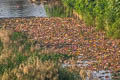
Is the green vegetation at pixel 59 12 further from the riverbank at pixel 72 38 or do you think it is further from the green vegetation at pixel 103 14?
the riverbank at pixel 72 38

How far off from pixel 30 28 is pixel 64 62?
21.4 ft

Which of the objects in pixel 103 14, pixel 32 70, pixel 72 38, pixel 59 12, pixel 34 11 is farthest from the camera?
pixel 34 11

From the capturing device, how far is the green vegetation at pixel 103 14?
12703mm

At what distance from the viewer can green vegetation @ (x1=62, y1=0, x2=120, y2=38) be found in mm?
12703

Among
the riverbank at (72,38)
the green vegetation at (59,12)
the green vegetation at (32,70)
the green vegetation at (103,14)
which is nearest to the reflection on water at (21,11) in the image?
the green vegetation at (59,12)

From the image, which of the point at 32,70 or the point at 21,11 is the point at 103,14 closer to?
the point at 32,70

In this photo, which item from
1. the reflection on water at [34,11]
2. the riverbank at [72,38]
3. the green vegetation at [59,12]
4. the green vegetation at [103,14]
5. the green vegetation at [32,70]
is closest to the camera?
the green vegetation at [32,70]

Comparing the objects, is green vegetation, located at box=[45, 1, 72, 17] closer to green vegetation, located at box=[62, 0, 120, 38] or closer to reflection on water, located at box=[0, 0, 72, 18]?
reflection on water, located at box=[0, 0, 72, 18]

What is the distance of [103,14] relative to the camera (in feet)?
48.0

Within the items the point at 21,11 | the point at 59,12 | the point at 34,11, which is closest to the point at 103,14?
the point at 59,12

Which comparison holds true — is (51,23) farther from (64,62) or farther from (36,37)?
(64,62)

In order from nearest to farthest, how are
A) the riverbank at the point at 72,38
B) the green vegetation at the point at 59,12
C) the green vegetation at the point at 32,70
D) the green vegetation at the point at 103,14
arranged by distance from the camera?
the green vegetation at the point at 32,70 → the riverbank at the point at 72,38 → the green vegetation at the point at 103,14 → the green vegetation at the point at 59,12

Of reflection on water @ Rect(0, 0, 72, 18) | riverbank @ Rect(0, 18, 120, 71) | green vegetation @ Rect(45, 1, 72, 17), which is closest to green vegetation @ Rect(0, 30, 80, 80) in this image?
riverbank @ Rect(0, 18, 120, 71)

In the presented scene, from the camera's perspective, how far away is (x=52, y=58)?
971cm
